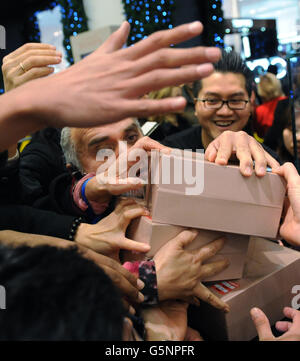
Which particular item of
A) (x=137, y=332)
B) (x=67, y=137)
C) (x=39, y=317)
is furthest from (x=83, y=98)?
(x=67, y=137)

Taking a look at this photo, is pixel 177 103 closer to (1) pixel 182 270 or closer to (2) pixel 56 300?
(2) pixel 56 300

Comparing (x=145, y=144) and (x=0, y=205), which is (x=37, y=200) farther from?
(x=145, y=144)

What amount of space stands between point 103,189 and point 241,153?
0.42 metres

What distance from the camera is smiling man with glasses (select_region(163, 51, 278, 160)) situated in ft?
4.65

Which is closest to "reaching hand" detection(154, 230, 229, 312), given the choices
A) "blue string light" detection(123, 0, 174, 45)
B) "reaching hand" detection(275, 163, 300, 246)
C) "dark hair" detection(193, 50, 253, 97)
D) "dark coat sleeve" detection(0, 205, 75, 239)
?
"reaching hand" detection(275, 163, 300, 246)

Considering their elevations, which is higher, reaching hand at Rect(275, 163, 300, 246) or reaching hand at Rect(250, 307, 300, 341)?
reaching hand at Rect(275, 163, 300, 246)

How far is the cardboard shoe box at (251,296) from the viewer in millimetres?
966

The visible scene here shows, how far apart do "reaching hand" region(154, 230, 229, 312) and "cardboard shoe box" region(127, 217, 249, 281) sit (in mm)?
18

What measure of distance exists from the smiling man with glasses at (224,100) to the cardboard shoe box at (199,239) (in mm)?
492

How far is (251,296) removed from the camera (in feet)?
3.26

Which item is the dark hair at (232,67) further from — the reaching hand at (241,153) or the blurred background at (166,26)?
the reaching hand at (241,153)

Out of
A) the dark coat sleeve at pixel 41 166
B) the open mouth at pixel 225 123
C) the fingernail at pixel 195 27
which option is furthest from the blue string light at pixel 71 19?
the fingernail at pixel 195 27

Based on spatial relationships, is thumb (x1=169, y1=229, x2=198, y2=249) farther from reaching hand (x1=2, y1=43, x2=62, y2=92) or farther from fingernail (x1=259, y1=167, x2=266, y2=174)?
reaching hand (x1=2, y1=43, x2=62, y2=92)

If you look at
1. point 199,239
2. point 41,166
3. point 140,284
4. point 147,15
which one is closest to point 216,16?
point 147,15
